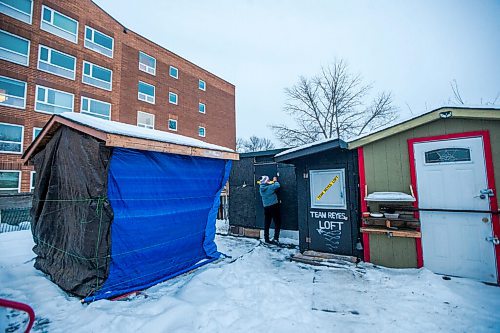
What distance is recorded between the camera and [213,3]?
67.6 m

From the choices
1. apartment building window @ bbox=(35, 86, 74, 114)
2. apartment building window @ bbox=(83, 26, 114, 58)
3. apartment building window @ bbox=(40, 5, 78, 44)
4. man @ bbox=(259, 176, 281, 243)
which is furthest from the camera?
apartment building window @ bbox=(83, 26, 114, 58)

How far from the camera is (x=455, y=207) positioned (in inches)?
158

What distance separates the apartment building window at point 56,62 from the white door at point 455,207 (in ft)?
62.0

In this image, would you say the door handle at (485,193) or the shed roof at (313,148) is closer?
the door handle at (485,193)

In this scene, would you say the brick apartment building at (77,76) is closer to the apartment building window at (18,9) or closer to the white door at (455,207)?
the apartment building window at (18,9)

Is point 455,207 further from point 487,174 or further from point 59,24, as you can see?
point 59,24

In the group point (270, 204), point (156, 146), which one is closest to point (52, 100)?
point (156, 146)

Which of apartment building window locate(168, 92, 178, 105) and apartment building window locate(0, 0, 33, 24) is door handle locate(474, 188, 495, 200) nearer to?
apartment building window locate(0, 0, 33, 24)

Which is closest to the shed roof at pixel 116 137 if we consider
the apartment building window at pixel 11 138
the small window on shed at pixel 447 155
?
the small window on shed at pixel 447 155

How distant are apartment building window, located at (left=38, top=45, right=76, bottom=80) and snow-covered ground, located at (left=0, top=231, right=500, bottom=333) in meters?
14.1

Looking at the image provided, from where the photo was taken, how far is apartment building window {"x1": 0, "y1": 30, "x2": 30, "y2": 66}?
482 inches

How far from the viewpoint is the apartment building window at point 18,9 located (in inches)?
487

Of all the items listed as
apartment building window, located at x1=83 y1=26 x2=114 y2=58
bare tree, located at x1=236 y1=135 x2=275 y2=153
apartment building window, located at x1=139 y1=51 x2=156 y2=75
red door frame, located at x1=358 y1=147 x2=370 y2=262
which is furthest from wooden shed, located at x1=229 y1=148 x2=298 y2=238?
bare tree, located at x1=236 y1=135 x2=275 y2=153

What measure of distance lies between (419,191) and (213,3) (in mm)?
81228
